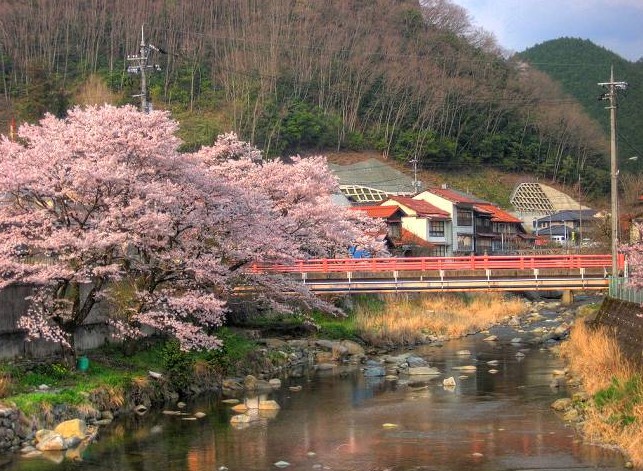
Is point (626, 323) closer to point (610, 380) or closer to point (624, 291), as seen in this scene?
point (624, 291)

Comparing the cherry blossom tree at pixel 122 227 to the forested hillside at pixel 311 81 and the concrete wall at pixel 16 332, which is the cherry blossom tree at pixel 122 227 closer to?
the concrete wall at pixel 16 332

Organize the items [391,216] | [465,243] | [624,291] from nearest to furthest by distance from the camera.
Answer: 1. [624,291]
2. [391,216]
3. [465,243]

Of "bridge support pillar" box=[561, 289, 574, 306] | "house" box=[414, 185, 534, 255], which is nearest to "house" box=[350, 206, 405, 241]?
"house" box=[414, 185, 534, 255]

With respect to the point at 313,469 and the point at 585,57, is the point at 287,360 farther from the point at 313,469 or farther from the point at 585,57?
the point at 585,57

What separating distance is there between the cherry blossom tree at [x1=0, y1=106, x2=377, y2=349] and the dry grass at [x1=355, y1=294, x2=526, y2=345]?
1091 cm

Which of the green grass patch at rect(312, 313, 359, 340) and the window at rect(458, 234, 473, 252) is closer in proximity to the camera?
the green grass patch at rect(312, 313, 359, 340)

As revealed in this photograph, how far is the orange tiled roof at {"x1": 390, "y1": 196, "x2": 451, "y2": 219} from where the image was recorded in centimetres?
6575

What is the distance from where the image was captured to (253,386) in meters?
26.6

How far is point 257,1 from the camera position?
370ft

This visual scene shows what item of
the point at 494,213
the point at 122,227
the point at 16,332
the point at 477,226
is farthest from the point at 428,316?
the point at 494,213

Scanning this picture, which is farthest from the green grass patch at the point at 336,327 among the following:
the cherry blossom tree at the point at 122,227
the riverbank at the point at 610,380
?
the riverbank at the point at 610,380

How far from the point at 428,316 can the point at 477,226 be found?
109ft

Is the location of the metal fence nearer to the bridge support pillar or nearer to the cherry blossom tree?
the cherry blossom tree

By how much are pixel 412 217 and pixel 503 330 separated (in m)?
24.2
